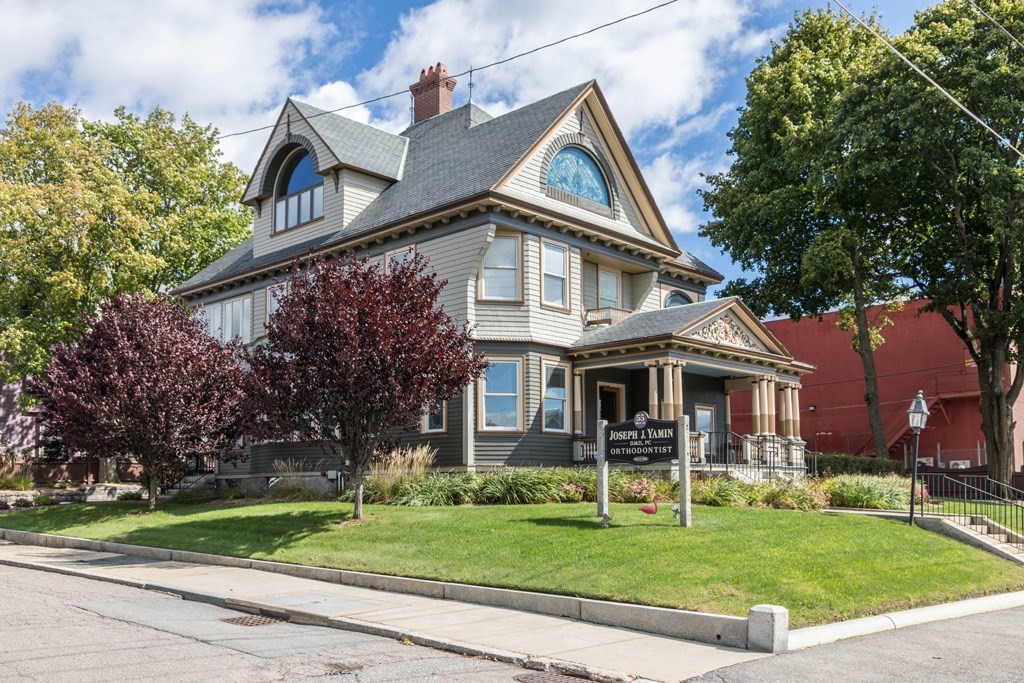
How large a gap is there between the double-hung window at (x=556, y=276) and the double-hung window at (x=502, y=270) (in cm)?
95

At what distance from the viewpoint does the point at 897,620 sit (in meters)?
11.2

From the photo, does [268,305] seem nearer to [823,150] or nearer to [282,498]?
[282,498]

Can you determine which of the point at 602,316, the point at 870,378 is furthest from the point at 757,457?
the point at 870,378

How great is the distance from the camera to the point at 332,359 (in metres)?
17.4

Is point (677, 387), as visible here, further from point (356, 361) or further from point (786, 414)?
point (356, 361)

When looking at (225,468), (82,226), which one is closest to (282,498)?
(225,468)

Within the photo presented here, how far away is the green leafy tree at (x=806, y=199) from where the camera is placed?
32.1 metres

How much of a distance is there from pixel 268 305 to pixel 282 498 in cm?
819

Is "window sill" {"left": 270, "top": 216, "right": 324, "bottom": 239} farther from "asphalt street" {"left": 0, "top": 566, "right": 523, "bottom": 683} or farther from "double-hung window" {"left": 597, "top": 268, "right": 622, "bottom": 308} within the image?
→ "asphalt street" {"left": 0, "top": 566, "right": 523, "bottom": 683}

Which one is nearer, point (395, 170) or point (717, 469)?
point (717, 469)

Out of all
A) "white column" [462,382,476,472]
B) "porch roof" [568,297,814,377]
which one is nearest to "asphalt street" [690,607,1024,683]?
"porch roof" [568,297,814,377]

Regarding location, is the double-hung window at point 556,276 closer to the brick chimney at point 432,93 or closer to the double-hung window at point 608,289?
the double-hung window at point 608,289

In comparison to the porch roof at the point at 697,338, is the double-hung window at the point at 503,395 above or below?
below

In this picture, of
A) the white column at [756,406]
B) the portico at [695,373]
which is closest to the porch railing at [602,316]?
the portico at [695,373]
